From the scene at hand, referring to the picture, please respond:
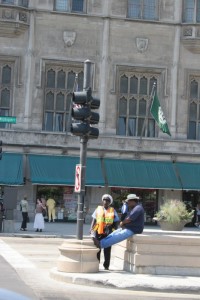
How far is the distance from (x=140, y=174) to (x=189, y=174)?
2803 millimetres

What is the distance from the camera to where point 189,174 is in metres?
36.8

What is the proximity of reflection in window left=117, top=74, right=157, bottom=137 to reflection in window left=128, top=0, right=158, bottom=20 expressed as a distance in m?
3.34

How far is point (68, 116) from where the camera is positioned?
36.3 m

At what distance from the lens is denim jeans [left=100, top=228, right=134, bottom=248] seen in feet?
46.4

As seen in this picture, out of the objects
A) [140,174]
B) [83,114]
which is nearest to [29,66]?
[140,174]

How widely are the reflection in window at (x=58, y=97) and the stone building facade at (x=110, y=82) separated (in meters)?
0.05

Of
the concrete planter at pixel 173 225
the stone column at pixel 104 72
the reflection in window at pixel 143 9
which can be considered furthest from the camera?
the reflection in window at pixel 143 9

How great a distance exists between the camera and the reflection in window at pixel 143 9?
37.7m

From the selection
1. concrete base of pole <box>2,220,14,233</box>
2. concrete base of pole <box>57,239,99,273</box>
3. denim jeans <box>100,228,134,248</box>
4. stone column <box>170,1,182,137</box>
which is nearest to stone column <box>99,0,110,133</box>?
stone column <box>170,1,182,137</box>

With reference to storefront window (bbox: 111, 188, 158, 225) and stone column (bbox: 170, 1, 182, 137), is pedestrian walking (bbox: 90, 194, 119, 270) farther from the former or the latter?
stone column (bbox: 170, 1, 182, 137)

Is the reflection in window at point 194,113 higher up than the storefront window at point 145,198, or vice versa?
the reflection in window at point 194,113

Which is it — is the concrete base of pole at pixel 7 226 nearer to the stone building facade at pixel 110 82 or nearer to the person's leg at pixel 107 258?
the stone building facade at pixel 110 82

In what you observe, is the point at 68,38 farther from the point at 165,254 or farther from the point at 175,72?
the point at 165,254

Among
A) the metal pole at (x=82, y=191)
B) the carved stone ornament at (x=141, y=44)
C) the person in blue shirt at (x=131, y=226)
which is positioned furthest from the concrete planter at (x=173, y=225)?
the carved stone ornament at (x=141, y=44)
